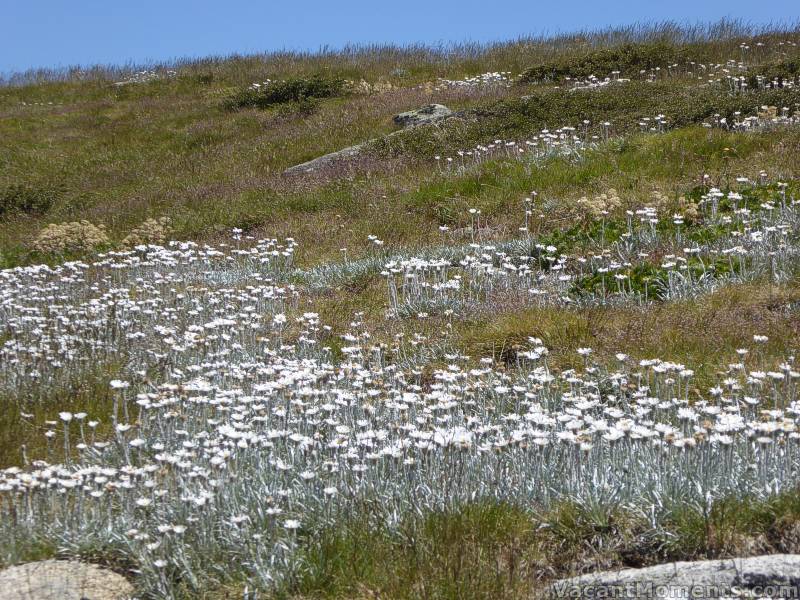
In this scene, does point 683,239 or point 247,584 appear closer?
point 247,584

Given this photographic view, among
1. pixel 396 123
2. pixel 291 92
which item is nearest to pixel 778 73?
pixel 396 123

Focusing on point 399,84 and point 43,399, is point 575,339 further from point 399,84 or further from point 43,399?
point 399,84

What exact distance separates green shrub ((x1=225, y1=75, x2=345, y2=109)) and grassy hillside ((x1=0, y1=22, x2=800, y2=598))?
9.08ft

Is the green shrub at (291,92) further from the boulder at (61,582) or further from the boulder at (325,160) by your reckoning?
the boulder at (61,582)

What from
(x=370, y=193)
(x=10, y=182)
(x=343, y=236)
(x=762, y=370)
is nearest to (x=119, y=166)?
(x=10, y=182)

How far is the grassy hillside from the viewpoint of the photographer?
4.02 metres

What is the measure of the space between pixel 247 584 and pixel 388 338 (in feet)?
14.8

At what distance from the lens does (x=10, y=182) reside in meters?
19.6

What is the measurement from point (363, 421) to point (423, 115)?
14.3 metres

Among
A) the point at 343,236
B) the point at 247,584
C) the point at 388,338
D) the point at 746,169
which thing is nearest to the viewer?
the point at 247,584

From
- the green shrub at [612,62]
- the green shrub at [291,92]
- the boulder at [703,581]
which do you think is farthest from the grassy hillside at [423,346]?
the green shrub at [291,92]

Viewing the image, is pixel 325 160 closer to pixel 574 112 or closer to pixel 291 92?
pixel 574 112

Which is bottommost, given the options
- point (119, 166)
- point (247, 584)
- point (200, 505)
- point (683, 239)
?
point (247, 584)

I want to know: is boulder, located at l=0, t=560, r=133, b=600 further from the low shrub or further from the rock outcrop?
the rock outcrop
